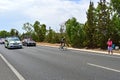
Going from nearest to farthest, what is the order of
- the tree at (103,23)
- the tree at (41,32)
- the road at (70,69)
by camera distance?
the road at (70,69) → the tree at (103,23) → the tree at (41,32)

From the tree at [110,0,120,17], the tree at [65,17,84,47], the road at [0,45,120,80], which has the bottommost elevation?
the road at [0,45,120,80]

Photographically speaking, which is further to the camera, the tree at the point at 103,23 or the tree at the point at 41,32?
the tree at the point at 41,32

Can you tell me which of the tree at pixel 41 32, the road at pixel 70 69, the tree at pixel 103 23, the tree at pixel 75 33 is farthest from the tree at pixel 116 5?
the tree at pixel 41 32

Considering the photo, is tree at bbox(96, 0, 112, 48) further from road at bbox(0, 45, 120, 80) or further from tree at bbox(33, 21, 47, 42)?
tree at bbox(33, 21, 47, 42)

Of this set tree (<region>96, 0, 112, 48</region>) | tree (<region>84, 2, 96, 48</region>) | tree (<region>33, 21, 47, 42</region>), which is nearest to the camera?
tree (<region>96, 0, 112, 48</region>)

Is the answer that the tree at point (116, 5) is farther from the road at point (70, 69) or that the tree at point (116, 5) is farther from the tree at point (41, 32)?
the tree at point (41, 32)

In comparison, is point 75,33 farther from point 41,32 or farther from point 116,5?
point 41,32

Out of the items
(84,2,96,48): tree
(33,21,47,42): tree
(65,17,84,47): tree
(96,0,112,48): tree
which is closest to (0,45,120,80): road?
(96,0,112,48): tree

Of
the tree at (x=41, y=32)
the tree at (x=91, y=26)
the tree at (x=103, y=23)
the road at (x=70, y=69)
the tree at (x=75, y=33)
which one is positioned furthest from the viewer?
the tree at (x=41, y=32)

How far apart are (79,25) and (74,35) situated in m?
1.99

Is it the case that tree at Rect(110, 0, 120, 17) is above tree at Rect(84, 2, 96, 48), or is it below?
above

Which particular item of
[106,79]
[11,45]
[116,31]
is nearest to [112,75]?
[106,79]

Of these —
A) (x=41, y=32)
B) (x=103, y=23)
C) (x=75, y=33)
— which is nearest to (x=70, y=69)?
(x=103, y=23)

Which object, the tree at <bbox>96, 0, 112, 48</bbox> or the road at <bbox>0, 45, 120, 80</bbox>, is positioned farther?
the tree at <bbox>96, 0, 112, 48</bbox>
